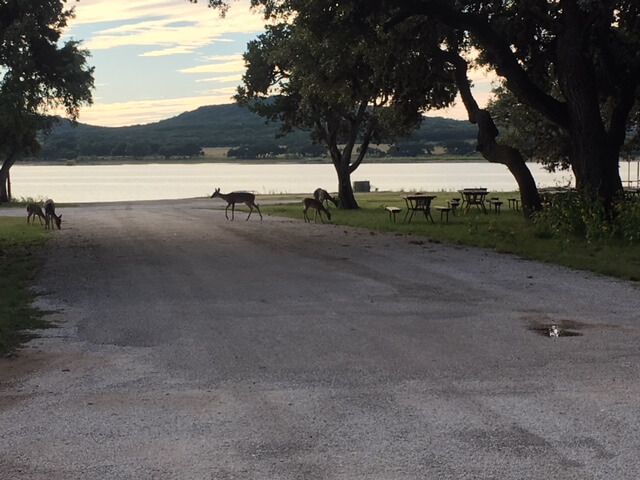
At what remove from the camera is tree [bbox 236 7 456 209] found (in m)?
20.0

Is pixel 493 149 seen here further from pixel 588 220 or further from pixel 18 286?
pixel 18 286

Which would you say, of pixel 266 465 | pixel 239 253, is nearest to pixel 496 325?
pixel 266 465

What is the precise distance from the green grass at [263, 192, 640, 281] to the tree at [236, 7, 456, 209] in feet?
12.8

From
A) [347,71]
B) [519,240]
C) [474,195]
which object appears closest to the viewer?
[519,240]

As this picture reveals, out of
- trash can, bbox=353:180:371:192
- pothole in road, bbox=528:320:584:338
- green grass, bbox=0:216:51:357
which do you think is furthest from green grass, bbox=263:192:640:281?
trash can, bbox=353:180:371:192

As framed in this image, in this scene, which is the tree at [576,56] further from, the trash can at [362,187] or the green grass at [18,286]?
the trash can at [362,187]

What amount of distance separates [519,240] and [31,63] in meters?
11.9

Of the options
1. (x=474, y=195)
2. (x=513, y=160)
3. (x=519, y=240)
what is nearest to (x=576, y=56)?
(x=513, y=160)

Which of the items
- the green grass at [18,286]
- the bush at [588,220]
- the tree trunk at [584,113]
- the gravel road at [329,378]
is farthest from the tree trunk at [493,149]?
the green grass at [18,286]

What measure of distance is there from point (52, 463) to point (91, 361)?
273 cm

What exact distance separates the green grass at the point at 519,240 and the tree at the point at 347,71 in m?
3.91

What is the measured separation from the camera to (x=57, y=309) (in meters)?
10.4

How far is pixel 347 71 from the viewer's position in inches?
976

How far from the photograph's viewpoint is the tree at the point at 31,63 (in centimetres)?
1888
